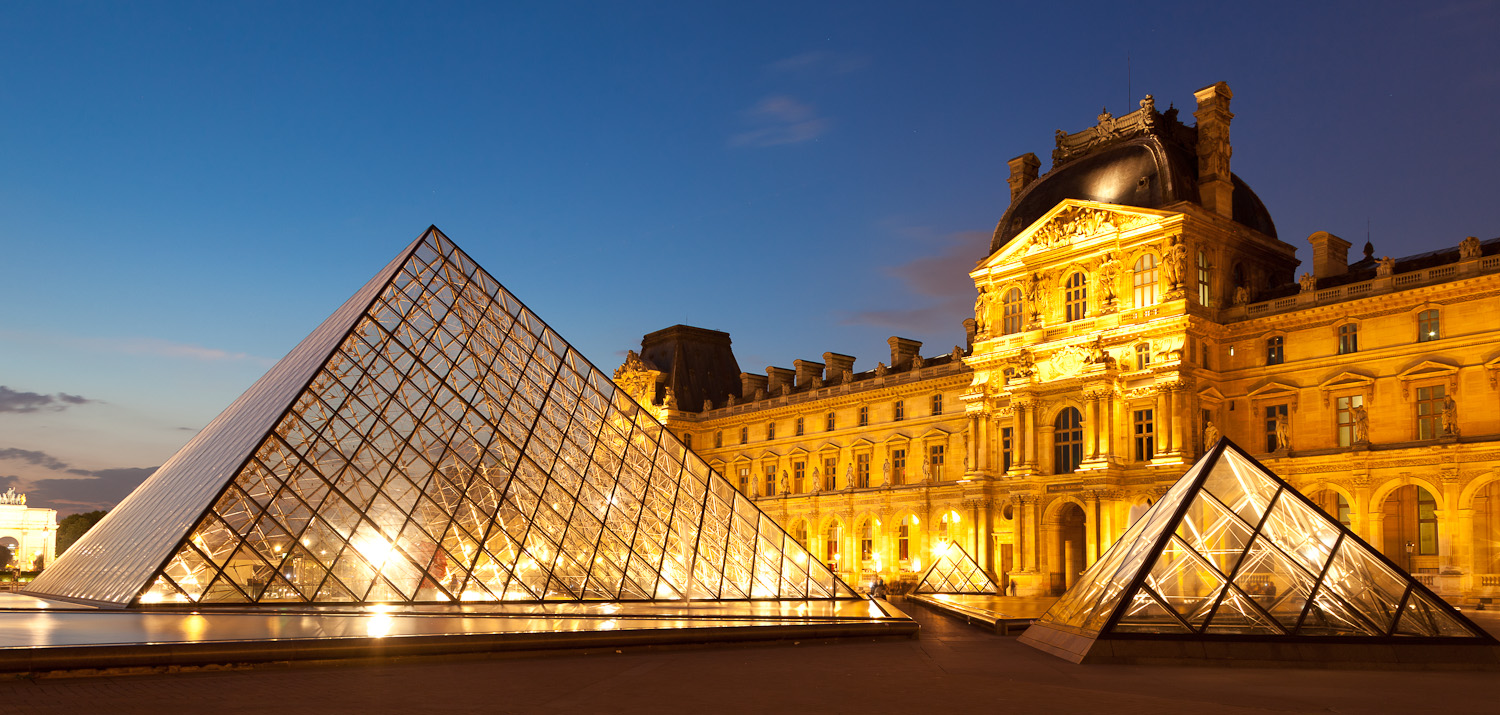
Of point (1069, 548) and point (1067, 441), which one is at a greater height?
point (1067, 441)

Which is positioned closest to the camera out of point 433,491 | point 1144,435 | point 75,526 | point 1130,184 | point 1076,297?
point 433,491

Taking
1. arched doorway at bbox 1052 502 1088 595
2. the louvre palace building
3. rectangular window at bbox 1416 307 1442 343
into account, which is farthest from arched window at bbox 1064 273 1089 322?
rectangular window at bbox 1416 307 1442 343

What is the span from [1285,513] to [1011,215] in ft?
87.1

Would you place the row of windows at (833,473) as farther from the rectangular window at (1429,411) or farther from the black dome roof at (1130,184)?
the rectangular window at (1429,411)

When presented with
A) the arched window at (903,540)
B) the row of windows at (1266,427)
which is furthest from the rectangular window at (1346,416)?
the arched window at (903,540)

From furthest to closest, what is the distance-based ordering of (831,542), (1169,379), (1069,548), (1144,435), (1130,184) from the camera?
(831,542), (1069,548), (1130,184), (1144,435), (1169,379)

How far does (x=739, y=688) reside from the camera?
428 inches

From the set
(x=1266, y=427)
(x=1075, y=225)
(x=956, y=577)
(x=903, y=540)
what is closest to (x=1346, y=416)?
(x=1266, y=427)

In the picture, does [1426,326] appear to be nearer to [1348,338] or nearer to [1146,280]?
[1348,338]

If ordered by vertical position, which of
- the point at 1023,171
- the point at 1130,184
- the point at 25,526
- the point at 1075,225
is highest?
the point at 1023,171

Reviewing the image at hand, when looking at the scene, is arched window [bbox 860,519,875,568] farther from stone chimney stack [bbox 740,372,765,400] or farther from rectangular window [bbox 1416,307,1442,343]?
rectangular window [bbox 1416,307,1442,343]

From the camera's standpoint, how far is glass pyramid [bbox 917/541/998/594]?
35.7 m

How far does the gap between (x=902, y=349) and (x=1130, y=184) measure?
14627mm

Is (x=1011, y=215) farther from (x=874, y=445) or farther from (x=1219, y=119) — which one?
(x=874, y=445)
